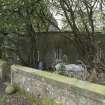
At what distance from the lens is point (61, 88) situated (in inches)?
181

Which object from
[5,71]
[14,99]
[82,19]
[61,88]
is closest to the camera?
[61,88]

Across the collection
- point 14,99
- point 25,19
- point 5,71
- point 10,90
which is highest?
point 25,19

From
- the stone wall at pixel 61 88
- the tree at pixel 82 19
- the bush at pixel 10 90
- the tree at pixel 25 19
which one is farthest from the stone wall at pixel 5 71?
the tree at pixel 82 19

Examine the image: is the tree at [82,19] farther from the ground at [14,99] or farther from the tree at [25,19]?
the ground at [14,99]

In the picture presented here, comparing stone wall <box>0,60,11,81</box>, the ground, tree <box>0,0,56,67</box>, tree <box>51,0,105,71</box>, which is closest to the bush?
the ground

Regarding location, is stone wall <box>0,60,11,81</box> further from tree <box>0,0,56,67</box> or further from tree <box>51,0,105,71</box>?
tree <box>51,0,105,71</box>

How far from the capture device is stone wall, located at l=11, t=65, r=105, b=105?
3786mm

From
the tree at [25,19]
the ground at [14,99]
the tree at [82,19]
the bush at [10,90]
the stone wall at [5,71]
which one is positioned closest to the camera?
the ground at [14,99]

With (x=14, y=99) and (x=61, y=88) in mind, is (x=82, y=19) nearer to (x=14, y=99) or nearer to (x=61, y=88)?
(x=14, y=99)

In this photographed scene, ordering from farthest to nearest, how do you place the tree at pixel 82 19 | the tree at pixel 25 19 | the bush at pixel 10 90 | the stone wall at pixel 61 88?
the tree at pixel 82 19 < the tree at pixel 25 19 < the bush at pixel 10 90 < the stone wall at pixel 61 88


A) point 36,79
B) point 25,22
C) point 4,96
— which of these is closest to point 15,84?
point 4,96

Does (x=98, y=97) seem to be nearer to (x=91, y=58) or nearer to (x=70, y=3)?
(x=91, y=58)

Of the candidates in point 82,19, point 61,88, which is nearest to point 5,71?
point 82,19

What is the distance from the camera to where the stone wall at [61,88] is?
379 centimetres
